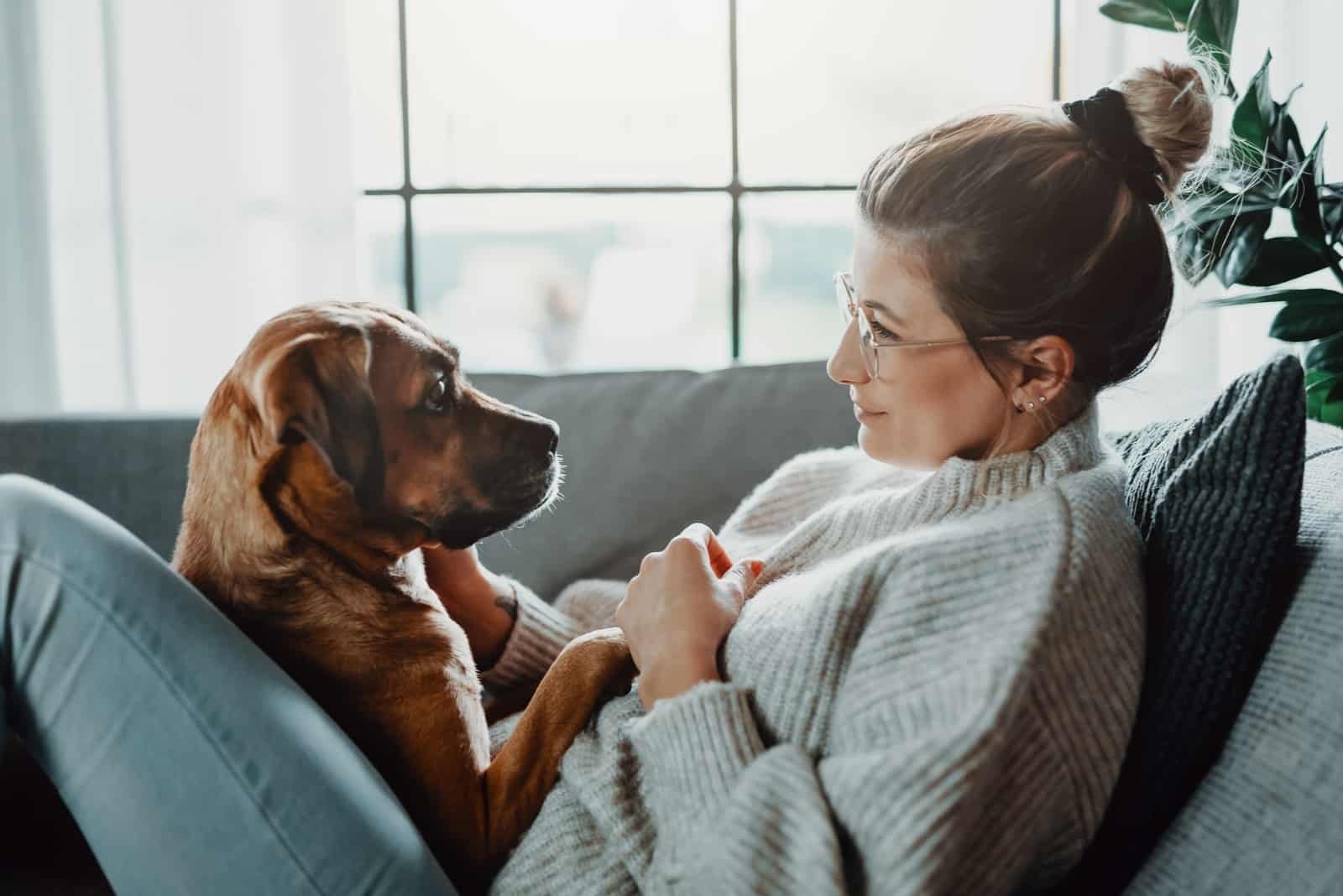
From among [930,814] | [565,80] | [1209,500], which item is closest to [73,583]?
[930,814]

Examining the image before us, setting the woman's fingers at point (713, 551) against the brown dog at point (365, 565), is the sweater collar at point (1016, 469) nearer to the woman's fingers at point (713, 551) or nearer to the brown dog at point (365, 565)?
the woman's fingers at point (713, 551)

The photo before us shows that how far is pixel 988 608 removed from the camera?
0.93 m

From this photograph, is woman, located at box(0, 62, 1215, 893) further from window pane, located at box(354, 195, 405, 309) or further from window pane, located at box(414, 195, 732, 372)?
window pane, located at box(414, 195, 732, 372)

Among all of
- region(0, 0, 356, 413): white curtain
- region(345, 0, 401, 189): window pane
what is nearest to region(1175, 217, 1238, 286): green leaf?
region(0, 0, 356, 413): white curtain

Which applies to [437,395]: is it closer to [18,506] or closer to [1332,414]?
[18,506]

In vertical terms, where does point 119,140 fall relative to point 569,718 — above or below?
above

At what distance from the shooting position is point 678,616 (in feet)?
3.66

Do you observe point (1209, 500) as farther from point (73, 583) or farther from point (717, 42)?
point (717, 42)

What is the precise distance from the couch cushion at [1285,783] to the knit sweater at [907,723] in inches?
3.2

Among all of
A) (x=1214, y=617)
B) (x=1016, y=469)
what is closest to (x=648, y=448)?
(x=1016, y=469)

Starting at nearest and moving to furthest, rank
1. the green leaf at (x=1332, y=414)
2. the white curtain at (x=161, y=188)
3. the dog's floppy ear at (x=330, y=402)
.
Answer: the dog's floppy ear at (x=330, y=402) < the green leaf at (x=1332, y=414) < the white curtain at (x=161, y=188)

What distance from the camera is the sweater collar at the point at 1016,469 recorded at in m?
1.12

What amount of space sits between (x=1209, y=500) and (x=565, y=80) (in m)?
2.24

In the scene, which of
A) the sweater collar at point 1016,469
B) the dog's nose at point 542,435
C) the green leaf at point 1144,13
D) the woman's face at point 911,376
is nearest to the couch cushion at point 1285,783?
the sweater collar at point 1016,469
